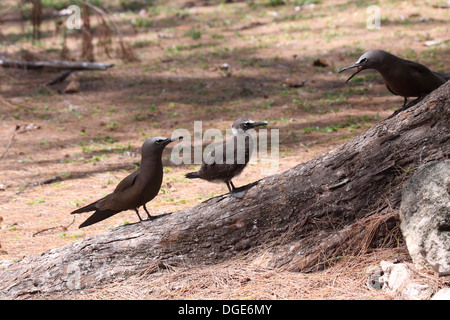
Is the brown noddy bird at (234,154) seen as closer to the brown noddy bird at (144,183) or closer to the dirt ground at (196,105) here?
the brown noddy bird at (144,183)

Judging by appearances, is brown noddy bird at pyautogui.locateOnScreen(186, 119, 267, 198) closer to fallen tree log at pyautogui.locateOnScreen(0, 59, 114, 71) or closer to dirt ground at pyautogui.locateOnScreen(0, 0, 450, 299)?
dirt ground at pyautogui.locateOnScreen(0, 0, 450, 299)

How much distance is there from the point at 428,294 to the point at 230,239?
4.41ft

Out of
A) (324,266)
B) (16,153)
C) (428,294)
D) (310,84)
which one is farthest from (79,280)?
(310,84)

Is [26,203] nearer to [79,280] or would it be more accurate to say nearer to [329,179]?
[79,280]

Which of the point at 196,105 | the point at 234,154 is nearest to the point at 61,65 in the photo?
the point at 196,105

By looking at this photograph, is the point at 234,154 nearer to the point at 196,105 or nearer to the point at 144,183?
the point at 144,183

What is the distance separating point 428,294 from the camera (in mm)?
2744

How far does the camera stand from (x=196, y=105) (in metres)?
9.04

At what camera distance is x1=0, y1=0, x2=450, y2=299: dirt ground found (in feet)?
10.9

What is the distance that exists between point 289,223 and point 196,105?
235 inches

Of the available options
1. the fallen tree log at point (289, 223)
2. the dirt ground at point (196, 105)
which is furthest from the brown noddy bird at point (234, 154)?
the dirt ground at point (196, 105)

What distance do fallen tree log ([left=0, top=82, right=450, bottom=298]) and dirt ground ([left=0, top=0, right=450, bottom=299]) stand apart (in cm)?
14

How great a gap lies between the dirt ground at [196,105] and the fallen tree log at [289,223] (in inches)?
5.4

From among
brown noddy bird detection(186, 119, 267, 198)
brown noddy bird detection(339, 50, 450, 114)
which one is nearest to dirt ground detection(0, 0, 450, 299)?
brown noddy bird detection(186, 119, 267, 198)
